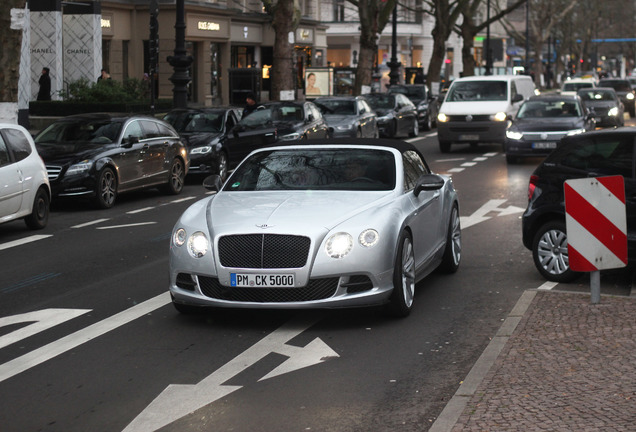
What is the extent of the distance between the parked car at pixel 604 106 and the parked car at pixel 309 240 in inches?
1195

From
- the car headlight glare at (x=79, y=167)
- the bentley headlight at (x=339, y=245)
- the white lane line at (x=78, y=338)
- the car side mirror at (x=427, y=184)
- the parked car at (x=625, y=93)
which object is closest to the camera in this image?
the white lane line at (x=78, y=338)

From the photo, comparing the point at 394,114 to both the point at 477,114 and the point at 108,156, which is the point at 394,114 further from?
the point at 108,156

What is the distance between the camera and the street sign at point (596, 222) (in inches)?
368

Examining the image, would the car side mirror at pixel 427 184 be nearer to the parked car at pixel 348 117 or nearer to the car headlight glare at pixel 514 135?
the car headlight glare at pixel 514 135

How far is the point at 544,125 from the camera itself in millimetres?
26766

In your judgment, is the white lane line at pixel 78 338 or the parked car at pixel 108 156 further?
the parked car at pixel 108 156

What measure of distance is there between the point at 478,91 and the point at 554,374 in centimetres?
2591

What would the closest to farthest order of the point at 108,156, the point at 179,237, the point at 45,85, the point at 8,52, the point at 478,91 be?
the point at 179,237, the point at 108,156, the point at 8,52, the point at 478,91, the point at 45,85

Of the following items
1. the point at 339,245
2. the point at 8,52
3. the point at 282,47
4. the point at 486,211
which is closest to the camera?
the point at 339,245

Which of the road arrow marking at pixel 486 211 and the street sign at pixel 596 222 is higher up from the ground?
the street sign at pixel 596 222

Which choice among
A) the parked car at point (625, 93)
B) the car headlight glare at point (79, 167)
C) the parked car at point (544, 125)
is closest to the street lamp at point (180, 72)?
the parked car at point (544, 125)

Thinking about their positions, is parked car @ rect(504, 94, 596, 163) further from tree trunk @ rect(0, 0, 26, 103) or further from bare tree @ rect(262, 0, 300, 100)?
tree trunk @ rect(0, 0, 26, 103)

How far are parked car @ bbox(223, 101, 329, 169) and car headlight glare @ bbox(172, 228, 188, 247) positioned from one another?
14840mm

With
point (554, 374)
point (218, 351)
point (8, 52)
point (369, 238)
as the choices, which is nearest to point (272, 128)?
point (8, 52)
